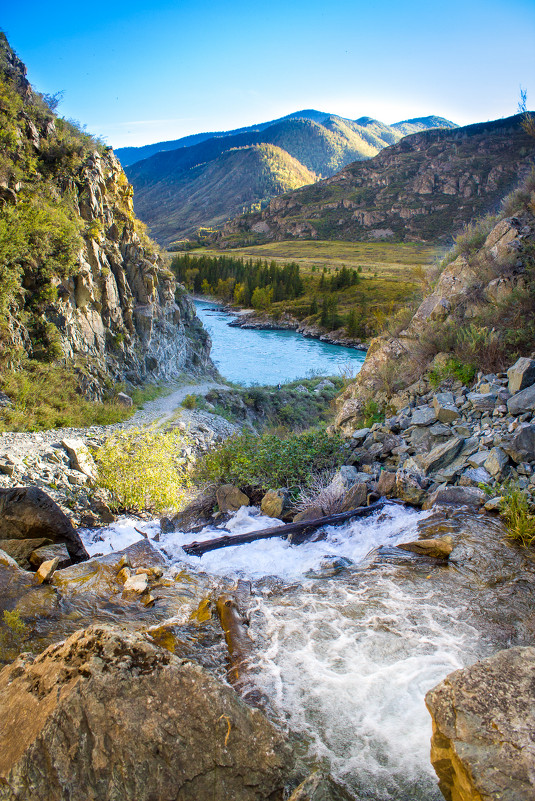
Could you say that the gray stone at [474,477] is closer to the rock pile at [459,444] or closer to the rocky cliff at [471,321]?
the rock pile at [459,444]

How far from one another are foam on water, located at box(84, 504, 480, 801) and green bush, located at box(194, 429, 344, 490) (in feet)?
7.34

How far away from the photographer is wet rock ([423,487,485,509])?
5.93 metres

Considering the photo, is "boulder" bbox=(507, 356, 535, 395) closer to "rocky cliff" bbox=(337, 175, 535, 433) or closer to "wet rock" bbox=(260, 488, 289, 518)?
"rocky cliff" bbox=(337, 175, 535, 433)

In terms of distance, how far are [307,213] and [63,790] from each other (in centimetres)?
15087

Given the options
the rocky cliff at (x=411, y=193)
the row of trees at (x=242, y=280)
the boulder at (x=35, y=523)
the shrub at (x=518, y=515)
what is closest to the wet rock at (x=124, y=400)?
the boulder at (x=35, y=523)

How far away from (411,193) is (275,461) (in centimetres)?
12967

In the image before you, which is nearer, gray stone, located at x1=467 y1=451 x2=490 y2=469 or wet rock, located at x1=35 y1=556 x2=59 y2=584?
wet rock, located at x1=35 y1=556 x2=59 y2=584

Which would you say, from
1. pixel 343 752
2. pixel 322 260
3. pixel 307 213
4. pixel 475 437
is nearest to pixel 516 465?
pixel 475 437

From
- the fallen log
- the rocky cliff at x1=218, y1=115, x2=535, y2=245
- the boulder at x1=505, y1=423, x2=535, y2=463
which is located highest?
the rocky cliff at x1=218, y1=115, x2=535, y2=245

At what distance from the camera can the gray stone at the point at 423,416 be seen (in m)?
7.83

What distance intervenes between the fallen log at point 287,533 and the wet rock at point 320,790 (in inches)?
149

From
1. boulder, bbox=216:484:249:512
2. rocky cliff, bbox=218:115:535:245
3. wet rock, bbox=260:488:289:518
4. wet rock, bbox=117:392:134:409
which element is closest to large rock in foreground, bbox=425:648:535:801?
wet rock, bbox=260:488:289:518

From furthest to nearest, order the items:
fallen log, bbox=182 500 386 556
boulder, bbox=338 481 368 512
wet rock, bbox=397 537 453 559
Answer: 1. boulder, bbox=338 481 368 512
2. fallen log, bbox=182 500 386 556
3. wet rock, bbox=397 537 453 559

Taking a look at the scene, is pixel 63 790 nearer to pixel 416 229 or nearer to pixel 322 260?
pixel 322 260
